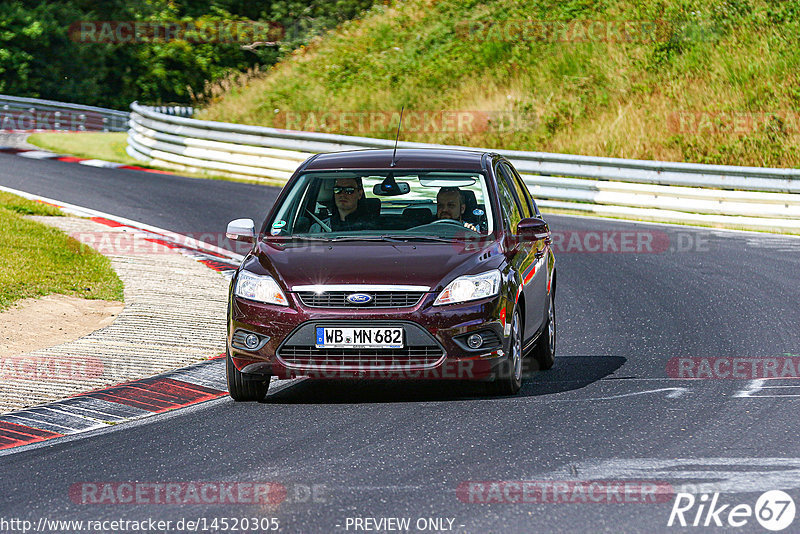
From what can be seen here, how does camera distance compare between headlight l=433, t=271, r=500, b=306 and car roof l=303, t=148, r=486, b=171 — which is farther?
car roof l=303, t=148, r=486, b=171

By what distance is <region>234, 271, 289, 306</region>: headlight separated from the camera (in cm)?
827

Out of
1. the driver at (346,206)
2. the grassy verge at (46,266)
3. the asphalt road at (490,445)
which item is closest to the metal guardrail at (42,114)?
the grassy verge at (46,266)

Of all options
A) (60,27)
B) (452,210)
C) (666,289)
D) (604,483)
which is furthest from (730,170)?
(60,27)

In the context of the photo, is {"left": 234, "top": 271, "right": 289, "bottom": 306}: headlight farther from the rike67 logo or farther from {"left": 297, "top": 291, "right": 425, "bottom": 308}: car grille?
the rike67 logo

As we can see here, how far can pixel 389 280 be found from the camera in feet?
26.6

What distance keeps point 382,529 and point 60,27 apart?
38.7 m

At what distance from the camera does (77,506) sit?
20.1ft

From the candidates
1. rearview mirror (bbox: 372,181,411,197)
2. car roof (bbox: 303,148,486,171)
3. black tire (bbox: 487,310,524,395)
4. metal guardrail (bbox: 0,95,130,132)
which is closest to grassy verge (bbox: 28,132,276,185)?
metal guardrail (bbox: 0,95,130,132)

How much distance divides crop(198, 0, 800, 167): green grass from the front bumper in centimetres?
1721

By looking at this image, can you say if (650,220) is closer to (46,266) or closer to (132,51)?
(46,266)

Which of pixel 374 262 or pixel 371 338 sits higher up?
pixel 374 262

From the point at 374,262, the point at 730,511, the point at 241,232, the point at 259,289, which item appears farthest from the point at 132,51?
the point at 730,511

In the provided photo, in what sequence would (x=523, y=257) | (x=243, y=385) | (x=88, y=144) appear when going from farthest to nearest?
(x=88, y=144) → (x=523, y=257) → (x=243, y=385)

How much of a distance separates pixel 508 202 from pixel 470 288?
5.44 feet
